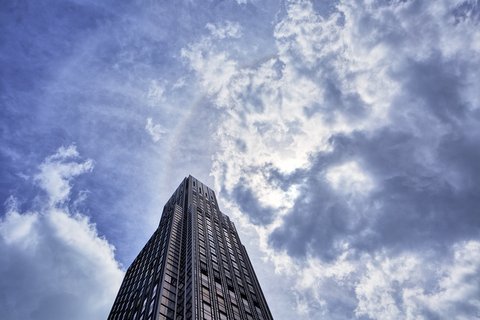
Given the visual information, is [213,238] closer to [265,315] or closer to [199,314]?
[265,315]

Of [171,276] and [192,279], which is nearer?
[192,279]

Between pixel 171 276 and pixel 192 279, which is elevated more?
pixel 171 276

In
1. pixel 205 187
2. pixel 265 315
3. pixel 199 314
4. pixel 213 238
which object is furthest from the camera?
pixel 205 187

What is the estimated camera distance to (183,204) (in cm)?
10025

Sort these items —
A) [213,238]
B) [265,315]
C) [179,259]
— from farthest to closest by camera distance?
[213,238]
[179,259]
[265,315]

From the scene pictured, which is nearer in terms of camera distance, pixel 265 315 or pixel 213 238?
pixel 265 315

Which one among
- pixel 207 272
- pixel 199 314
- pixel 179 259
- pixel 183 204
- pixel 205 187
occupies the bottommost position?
pixel 199 314

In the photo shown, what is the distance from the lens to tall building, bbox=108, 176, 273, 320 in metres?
47.0

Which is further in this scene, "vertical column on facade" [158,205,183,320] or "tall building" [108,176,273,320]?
"tall building" [108,176,273,320]

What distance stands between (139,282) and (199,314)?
26.0 m

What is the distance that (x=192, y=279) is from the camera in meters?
51.9

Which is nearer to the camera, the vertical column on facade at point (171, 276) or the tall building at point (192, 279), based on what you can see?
the vertical column on facade at point (171, 276)

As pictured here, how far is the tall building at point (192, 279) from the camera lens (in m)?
47.0

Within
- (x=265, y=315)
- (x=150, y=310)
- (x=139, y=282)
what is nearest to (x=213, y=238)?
(x=139, y=282)
